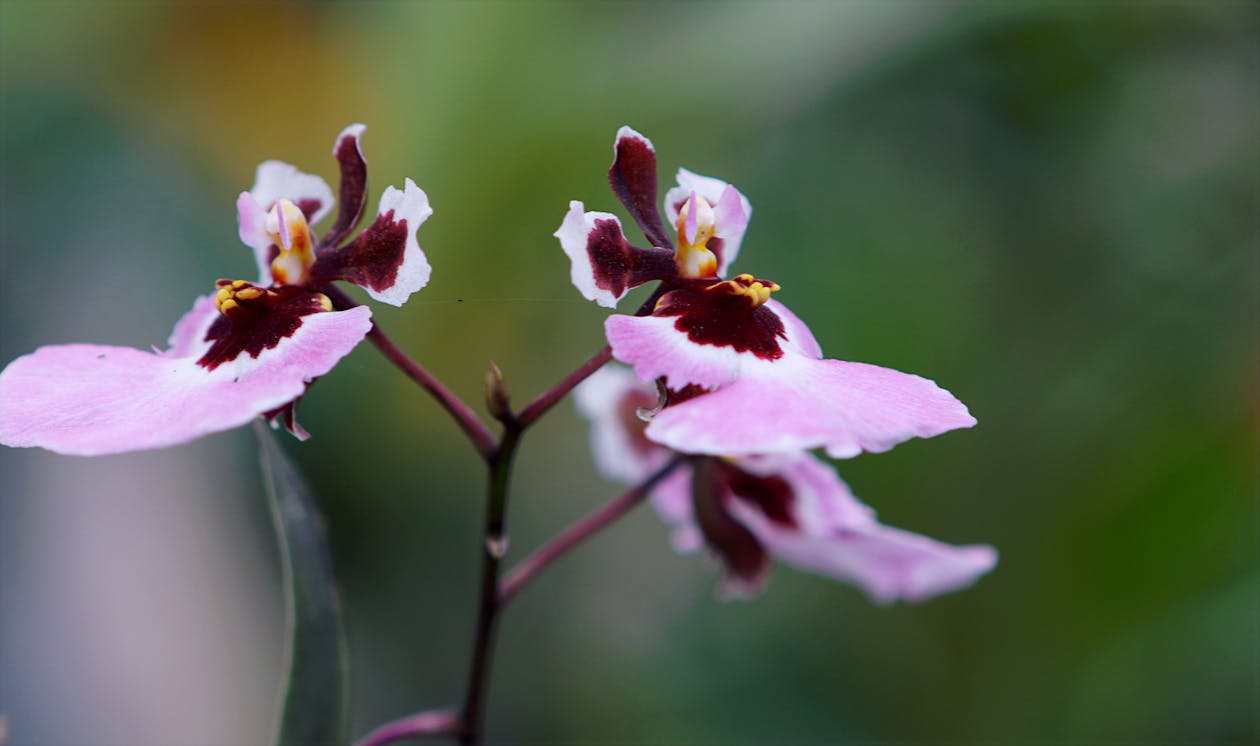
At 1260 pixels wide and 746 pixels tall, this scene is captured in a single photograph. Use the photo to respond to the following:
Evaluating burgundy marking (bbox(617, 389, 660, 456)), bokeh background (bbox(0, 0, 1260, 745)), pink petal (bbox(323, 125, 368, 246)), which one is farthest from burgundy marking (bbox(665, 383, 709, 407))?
bokeh background (bbox(0, 0, 1260, 745))

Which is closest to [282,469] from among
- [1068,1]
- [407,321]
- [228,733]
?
[407,321]

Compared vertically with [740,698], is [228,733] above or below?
above

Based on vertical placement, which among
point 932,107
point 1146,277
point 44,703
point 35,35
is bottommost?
point 44,703

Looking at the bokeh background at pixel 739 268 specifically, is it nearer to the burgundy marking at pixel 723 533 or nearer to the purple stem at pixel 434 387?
the burgundy marking at pixel 723 533

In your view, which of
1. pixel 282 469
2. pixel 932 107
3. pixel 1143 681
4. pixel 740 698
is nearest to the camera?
pixel 282 469

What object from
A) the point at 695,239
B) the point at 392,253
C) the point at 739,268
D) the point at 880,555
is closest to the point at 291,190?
the point at 392,253

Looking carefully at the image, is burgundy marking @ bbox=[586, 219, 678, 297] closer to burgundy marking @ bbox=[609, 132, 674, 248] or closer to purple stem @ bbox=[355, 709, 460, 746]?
burgundy marking @ bbox=[609, 132, 674, 248]

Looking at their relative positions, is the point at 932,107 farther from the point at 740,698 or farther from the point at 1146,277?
the point at 740,698
